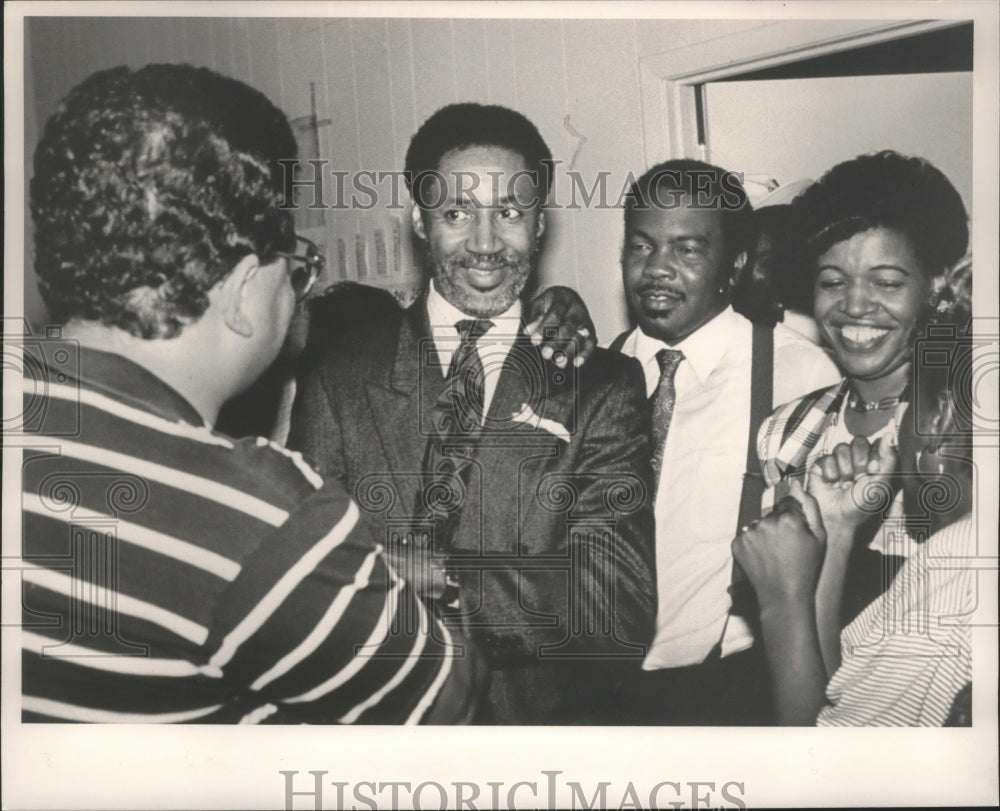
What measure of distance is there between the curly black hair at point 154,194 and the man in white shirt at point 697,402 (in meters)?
0.77

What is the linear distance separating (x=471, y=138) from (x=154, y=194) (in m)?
0.65

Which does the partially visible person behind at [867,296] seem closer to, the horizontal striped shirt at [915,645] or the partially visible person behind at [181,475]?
the horizontal striped shirt at [915,645]

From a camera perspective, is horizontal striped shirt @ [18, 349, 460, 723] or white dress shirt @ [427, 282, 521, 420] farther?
white dress shirt @ [427, 282, 521, 420]

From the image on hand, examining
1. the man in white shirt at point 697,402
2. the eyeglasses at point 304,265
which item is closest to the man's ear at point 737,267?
the man in white shirt at point 697,402

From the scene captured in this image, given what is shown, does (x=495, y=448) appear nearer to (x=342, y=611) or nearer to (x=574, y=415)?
(x=574, y=415)

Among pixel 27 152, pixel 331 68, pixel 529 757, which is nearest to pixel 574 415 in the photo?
pixel 529 757

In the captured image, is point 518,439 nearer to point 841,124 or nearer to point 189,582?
point 189,582

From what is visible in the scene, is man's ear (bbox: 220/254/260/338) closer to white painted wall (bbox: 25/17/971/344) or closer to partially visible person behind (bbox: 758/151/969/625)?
white painted wall (bbox: 25/17/971/344)

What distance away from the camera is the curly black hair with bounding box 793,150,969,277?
2125mm

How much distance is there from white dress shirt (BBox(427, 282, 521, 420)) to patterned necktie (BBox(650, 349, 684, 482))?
314mm

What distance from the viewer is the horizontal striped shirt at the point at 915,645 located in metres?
2.14

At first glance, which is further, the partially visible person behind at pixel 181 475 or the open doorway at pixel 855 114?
the open doorway at pixel 855 114

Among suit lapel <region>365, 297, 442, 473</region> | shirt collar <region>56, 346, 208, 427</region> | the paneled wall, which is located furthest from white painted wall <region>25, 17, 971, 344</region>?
shirt collar <region>56, 346, 208, 427</region>

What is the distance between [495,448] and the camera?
2.12 m
